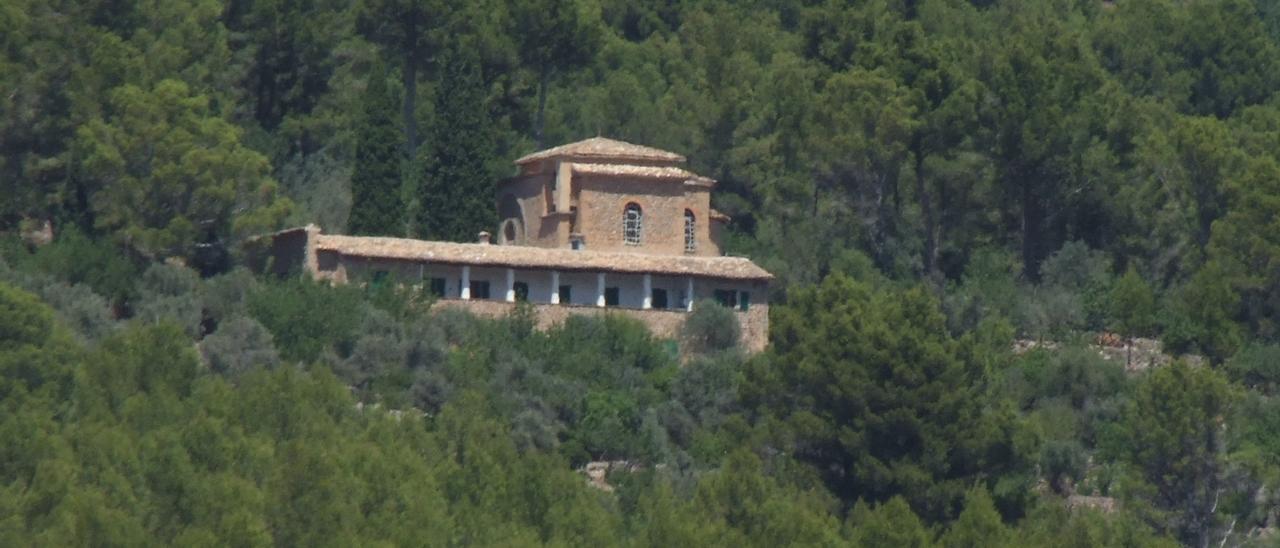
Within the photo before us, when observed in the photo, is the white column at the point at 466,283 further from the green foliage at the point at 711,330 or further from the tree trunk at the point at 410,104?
the tree trunk at the point at 410,104

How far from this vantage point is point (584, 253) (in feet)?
181

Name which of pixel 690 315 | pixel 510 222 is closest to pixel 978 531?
pixel 690 315

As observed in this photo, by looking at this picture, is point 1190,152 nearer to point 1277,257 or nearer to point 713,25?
point 1277,257

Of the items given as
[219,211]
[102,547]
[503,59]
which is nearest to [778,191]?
[503,59]

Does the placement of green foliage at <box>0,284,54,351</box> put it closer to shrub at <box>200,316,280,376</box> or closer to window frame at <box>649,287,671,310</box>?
shrub at <box>200,316,280,376</box>

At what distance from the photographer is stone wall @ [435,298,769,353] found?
54.2 m

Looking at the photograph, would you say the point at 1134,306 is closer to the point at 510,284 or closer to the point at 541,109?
the point at 510,284

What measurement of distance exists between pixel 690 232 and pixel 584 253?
2.54 meters

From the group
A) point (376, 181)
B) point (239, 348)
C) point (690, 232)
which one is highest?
point (376, 181)

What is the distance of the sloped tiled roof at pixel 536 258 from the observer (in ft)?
177

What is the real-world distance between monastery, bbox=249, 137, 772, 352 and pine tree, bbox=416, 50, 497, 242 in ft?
2.08

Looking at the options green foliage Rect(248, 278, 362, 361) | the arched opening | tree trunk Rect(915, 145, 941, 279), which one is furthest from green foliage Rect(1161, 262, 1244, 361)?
green foliage Rect(248, 278, 362, 361)

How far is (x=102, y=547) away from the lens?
39375mm

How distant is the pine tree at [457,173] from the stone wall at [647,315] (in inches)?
97.0
